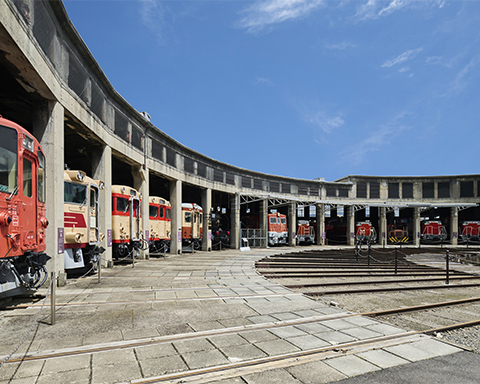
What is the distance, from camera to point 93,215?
12.6m

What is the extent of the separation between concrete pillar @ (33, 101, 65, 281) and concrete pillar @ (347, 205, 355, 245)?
34510 mm

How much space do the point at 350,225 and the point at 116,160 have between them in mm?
28997

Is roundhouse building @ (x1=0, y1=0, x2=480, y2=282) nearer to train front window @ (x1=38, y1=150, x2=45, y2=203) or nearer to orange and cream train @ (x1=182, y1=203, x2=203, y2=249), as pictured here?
orange and cream train @ (x1=182, y1=203, x2=203, y2=249)

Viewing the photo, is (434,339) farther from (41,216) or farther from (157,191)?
(157,191)

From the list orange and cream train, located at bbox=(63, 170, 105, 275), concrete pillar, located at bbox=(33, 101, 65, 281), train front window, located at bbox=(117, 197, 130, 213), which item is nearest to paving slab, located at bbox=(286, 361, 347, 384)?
concrete pillar, located at bbox=(33, 101, 65, 281)

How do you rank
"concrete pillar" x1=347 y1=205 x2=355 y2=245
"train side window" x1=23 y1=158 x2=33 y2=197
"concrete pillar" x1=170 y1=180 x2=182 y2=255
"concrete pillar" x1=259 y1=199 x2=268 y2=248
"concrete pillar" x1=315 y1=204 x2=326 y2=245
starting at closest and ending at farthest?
"train side window" x1=23 y1=158 x2=33 y2=197
"concrete pillar" x1=170 y1=180 x2=182 y2=255
"concrete pillar" x1=259 y1=199 x2=268 y2=248
"concrete pillar" x1=315 y1=204 x2=326 y2=245
"concrete pillar" x1=347 y1=205 x2=355 y2=245

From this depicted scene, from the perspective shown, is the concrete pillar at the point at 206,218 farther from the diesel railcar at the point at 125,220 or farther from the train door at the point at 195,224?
the diesel railcar at the point at 125,220

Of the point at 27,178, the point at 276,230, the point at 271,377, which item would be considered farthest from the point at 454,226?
the point at 27,178

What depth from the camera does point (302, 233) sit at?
37688mm

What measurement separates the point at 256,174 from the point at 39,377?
30.8 meters

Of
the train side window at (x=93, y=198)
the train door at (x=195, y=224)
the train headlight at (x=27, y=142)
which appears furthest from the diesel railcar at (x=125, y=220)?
the train door at (x=195, y=224)

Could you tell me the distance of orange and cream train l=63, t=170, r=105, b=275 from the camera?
1123 centimetres

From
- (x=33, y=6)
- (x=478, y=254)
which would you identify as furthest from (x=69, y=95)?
(x=478, y=254)

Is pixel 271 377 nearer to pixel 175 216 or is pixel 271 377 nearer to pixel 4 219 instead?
pixel 4 219
